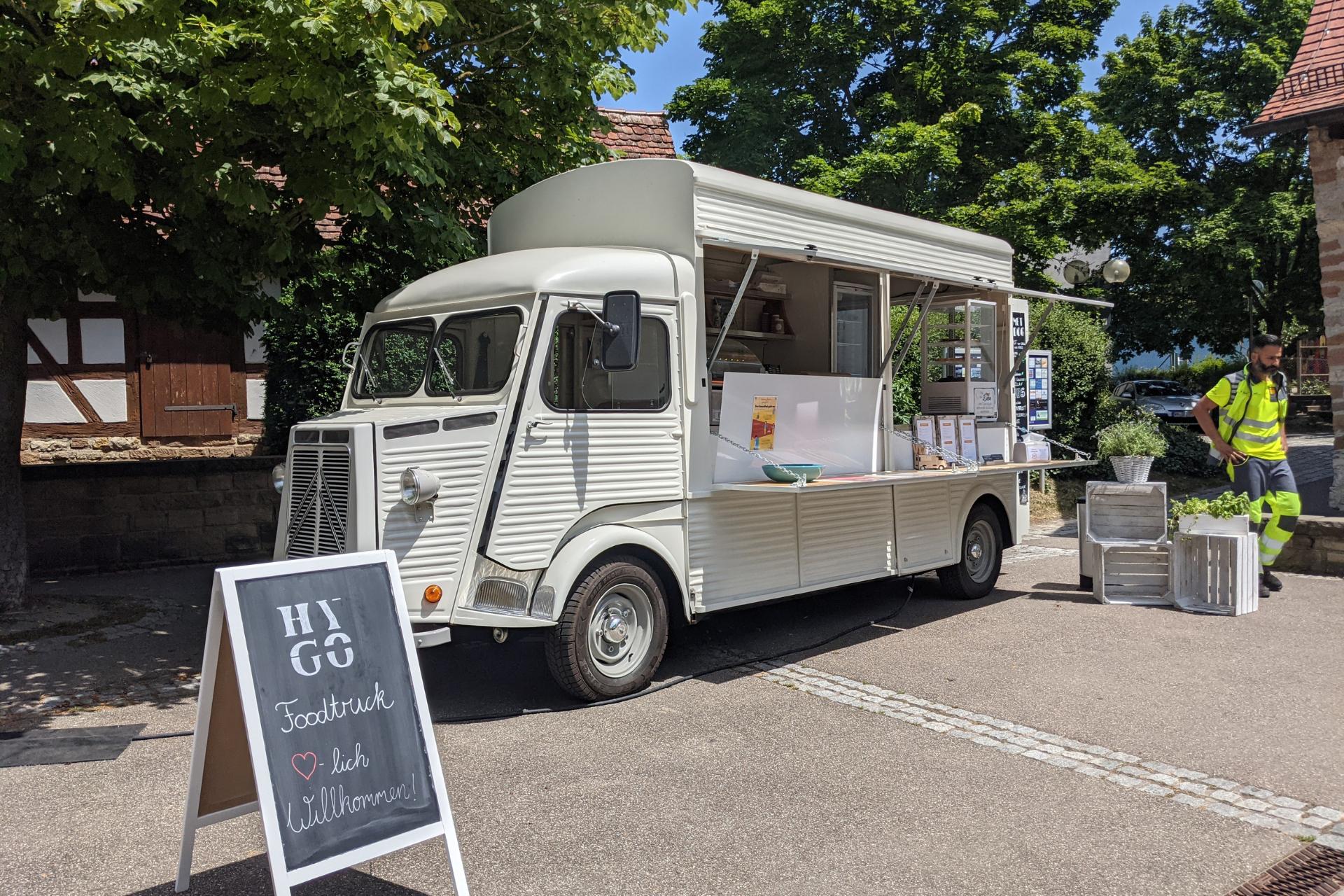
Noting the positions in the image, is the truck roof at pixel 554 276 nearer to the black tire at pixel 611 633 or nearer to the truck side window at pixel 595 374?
the truck side window at pixel 595 374

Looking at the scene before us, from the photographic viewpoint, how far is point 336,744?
11.3ft

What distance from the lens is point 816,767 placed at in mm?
4836

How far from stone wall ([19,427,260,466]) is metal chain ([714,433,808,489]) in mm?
7921

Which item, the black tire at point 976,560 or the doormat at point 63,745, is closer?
the doormat at point 63,745

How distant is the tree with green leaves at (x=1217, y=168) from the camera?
21.6 m

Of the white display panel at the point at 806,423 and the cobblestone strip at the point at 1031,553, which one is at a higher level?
the white display panel at the point at 806,423

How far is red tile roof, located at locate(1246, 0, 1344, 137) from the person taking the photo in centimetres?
1105

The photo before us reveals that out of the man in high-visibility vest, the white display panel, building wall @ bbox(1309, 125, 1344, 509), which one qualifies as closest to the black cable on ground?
the white display panel

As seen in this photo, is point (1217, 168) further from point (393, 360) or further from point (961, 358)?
point (393, 360)

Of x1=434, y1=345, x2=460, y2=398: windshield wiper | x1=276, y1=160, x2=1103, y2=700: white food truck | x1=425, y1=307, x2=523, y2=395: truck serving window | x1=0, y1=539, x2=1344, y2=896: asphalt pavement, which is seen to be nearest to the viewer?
x1=0, y1=539, x2=1344, y2=896: asphalt pavement

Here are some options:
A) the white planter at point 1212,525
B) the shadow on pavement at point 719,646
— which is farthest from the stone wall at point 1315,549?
the shadow on pavement at point 719,646

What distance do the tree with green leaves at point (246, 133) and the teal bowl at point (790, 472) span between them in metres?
2.79

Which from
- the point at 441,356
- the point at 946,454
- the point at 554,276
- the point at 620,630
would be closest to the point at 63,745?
the point at 441,356

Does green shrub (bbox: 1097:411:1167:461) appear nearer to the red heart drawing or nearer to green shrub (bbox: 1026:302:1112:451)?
green shrub (bbox: 1026:302:1112:451)
